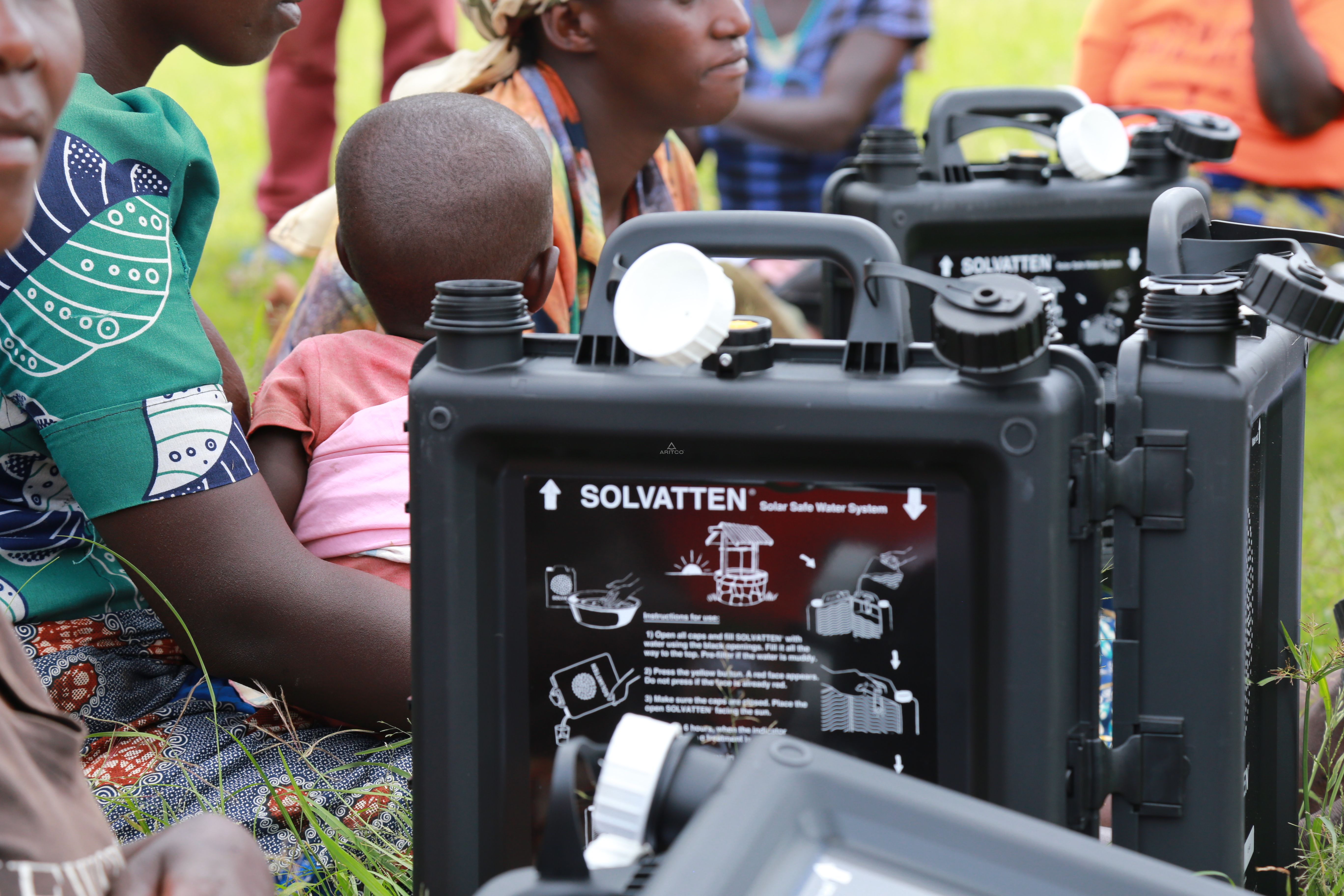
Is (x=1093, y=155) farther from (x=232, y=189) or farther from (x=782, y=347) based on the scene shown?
(x=232, y=189)

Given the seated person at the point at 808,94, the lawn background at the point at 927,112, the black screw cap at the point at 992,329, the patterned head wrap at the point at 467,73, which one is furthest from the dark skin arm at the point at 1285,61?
the black screw cap at the point at 992,329

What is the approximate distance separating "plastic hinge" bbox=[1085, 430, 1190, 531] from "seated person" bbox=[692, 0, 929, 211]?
2.92 metres

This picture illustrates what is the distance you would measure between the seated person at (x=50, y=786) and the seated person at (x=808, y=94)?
10.3 ft

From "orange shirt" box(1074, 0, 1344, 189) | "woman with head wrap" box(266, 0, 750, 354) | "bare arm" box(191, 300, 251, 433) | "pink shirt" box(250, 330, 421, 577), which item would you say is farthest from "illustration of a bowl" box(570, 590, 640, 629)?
"orange shirt" box(1074, 0, 1344, 189)

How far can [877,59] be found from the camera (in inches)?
154

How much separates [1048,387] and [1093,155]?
3.49ft

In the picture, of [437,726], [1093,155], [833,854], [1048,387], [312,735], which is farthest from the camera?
[1093,155]

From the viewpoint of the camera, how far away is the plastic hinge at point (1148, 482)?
3.06ft

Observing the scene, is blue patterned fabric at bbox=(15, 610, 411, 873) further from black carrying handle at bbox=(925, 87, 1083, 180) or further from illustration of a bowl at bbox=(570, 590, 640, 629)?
black carrying handle at bbox=(925, 87, 1083, 180)

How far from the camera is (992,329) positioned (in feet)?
2.92

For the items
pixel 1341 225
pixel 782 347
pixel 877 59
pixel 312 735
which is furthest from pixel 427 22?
pixel 782 347

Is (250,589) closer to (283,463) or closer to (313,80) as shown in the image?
(283,463)

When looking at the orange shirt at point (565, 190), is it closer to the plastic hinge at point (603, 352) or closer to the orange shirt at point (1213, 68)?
the plastic hinge at point (603, 352)

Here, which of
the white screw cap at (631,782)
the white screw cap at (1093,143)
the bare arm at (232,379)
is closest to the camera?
the white screw cap at (631,782)
